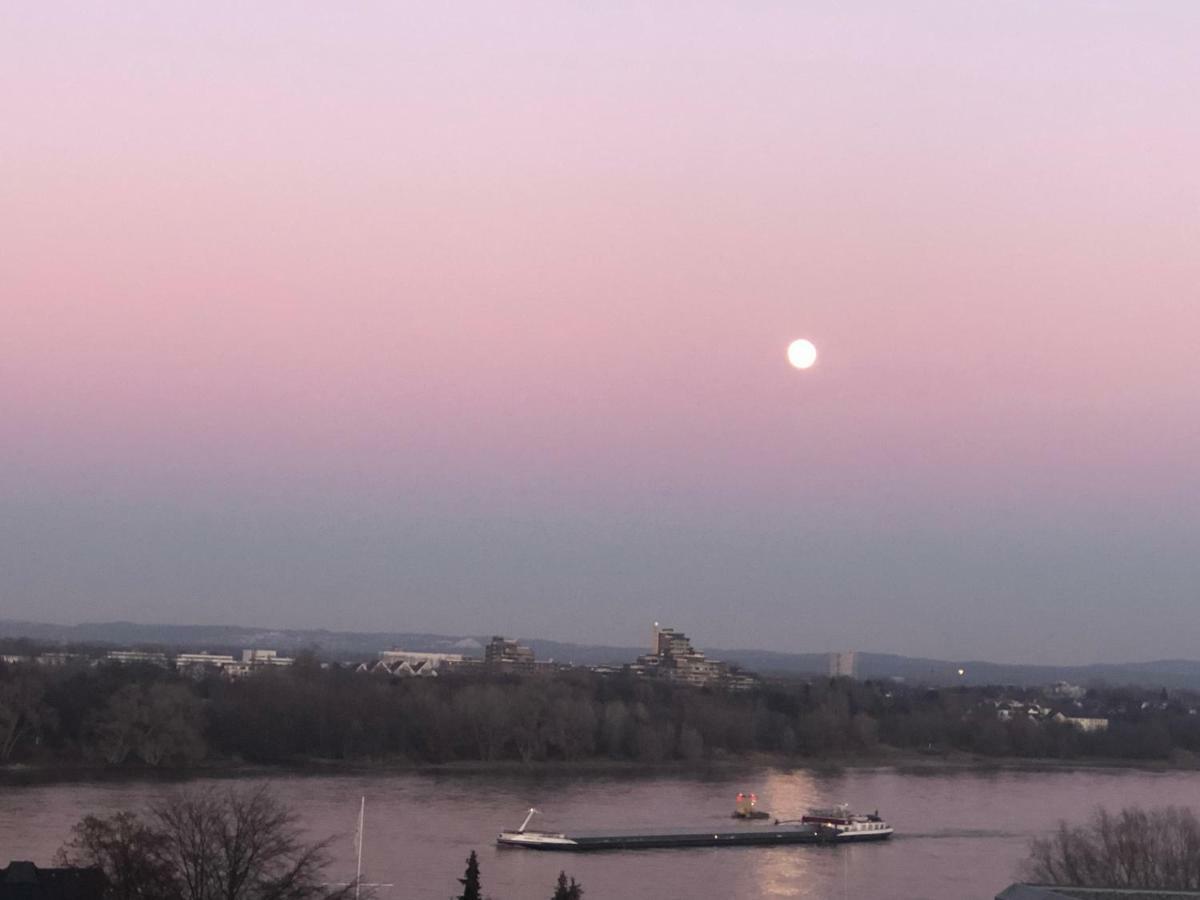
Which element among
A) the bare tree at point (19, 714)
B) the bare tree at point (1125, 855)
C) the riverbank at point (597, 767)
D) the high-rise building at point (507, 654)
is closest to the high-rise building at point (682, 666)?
the high-rise building at point (507, 654)

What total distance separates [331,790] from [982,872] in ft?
27.6

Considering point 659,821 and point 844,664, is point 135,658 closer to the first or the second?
point 659,821

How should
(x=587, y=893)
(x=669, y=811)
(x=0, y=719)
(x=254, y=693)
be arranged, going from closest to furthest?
(x=587, y=893) < (x=669, y=811) < (x=0, y=719) < (x=254, y=693)

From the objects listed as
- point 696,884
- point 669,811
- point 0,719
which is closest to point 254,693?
point 0,719

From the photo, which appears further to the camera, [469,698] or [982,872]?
[469,698]

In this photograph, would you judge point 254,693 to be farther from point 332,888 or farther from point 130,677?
point 332,888

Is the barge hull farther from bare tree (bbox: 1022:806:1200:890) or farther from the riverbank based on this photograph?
the riverbank

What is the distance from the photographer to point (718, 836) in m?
18.0

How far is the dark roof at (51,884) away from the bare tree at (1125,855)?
6.48 metres

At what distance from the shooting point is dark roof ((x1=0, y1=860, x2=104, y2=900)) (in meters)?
9.09

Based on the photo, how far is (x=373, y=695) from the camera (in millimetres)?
28141

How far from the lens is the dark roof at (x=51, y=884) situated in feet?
29.8

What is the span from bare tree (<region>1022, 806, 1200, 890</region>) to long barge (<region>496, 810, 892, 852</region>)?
172 inches

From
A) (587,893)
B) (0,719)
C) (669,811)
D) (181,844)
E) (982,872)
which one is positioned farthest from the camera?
(0,719)
